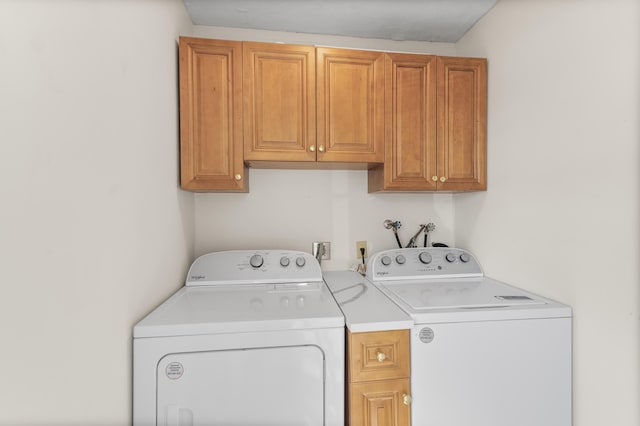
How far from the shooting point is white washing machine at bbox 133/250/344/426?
0.97m

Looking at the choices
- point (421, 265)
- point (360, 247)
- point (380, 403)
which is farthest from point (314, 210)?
point (380, 403)

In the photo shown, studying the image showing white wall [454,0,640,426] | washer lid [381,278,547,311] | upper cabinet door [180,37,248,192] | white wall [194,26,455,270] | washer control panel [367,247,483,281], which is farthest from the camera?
white wall [194,26,455,270]

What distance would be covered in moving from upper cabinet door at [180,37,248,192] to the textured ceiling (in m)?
0.36

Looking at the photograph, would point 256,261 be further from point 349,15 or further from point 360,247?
point 349,15

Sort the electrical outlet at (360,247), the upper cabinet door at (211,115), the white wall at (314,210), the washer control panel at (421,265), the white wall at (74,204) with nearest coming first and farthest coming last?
1. the white wall at (74,204)
2. the upper cabinet door at (211,115)
3. the washer control panel at (421,265)
4. the white wall at (314,210)
5. the electrical outlet at (360,247)

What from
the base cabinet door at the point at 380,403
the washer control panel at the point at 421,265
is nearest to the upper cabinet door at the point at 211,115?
the washer control panel at the point at 421,265

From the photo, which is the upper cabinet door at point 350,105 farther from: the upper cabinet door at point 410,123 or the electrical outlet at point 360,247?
the electrical outlet at point 360,247

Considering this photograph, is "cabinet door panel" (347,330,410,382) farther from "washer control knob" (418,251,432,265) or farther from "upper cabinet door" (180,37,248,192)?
"upper cabinet door" (180,37,248,192)

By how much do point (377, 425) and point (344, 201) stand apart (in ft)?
4.14

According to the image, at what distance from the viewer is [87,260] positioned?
2.49ft

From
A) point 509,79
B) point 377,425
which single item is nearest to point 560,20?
point 509,79

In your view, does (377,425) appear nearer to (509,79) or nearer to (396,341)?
(396,341)

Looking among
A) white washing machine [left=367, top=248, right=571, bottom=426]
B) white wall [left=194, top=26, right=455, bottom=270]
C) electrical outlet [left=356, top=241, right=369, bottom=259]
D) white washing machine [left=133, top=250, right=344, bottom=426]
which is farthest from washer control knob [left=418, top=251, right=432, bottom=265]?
white washing machine [left=133, top=250, right=344, bottom=426]

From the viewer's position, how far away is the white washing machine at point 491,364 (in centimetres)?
109
